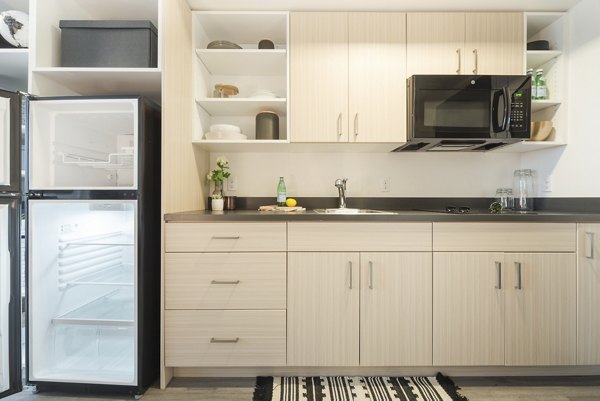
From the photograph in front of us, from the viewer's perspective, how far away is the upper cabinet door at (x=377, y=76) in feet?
5.94

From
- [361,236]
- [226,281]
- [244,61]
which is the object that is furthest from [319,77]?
[226,281]

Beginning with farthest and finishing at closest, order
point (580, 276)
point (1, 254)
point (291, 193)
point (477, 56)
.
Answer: point (291, 193), point (477, 56), point (580, 276), point (1, 254)

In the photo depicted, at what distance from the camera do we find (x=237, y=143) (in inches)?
73.2

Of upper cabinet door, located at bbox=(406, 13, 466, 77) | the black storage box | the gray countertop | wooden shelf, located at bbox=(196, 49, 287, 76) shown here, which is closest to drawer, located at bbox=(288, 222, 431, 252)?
the gray countertop

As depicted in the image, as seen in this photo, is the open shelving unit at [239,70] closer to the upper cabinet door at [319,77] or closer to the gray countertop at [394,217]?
the upper cabinet door at [319,77]

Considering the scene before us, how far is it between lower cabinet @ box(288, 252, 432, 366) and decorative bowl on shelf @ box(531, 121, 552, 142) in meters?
1.20

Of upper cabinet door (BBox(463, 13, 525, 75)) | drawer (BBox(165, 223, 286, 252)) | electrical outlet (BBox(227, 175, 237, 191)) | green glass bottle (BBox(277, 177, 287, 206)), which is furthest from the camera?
electrical outlet (BBox(227, 175, 237, 191))

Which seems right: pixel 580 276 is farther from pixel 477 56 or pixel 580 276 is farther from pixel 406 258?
pixel 477 56

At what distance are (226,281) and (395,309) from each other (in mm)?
933

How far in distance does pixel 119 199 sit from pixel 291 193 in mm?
1136

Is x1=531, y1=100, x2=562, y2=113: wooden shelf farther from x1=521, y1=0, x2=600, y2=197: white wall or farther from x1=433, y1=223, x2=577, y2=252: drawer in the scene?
x1=433, y1=223, x2=577, y2=252: drawer

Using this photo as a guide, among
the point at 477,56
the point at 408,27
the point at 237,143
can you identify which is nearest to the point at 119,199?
the point at 237,143

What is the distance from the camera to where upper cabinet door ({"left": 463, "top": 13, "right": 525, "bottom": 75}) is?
71.1 inches

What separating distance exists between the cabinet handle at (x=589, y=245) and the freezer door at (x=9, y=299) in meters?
2.88
